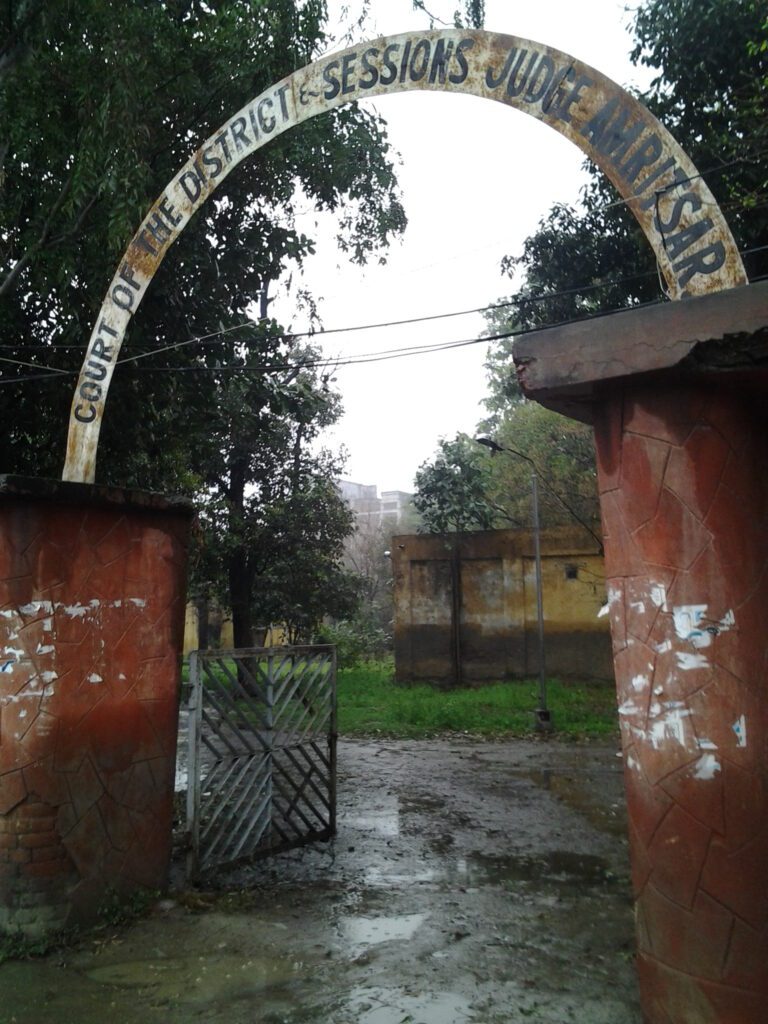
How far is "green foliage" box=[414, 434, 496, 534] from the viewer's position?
70.7 ft

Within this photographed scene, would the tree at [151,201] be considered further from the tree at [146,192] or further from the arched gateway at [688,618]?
the arched gateway at [688,618]

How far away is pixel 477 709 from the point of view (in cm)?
1559

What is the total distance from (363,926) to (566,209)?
10.9 m

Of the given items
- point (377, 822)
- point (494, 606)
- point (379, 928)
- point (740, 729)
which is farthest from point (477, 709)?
point (740, 729)

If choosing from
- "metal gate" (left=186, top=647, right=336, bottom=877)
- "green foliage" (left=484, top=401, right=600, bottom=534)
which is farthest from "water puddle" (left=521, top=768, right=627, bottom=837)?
"green foliage" (left=484, top=401, right=600, bottom=534)

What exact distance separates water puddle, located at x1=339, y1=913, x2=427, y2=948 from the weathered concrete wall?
466 inches

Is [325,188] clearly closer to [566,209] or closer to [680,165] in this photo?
[566,209]

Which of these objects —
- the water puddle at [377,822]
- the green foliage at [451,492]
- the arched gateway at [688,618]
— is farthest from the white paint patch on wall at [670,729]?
the green foliage at [451,492]

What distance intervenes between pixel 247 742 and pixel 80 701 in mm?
1731

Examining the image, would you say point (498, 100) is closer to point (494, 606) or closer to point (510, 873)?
point (510, 873)

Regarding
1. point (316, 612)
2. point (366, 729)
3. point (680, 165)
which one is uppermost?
point (680, 165)

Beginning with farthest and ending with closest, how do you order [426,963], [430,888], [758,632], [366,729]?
[366,729] < [430,888] < [426,963] < [758,632]

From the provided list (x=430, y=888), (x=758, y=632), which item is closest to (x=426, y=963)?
(x=430, y=888)

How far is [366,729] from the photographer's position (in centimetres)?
1448
